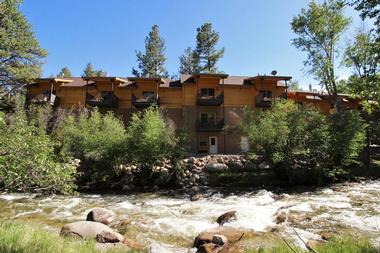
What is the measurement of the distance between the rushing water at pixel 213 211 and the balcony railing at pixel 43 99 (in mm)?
14550

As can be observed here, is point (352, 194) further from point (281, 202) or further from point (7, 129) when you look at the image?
point (7, 129)

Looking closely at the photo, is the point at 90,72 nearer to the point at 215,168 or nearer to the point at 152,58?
the point at 152,58

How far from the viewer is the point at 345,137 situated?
2050 centimetres

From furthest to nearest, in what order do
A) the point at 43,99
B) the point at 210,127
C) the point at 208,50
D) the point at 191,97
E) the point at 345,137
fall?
the point at 208,50 < the point at 191,97 < the point at 43,99 < the point at 210,127 < the point at 345,137

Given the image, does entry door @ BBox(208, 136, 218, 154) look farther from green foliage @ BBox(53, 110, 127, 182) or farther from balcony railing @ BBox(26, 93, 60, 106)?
balcony railing @ BBox(26, 93, 60, 106)

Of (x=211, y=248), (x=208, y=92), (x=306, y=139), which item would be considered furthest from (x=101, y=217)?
(x=208, y=92)

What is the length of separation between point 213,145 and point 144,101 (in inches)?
325

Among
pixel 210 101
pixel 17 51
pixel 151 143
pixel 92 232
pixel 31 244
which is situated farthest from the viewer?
pixel 210 101

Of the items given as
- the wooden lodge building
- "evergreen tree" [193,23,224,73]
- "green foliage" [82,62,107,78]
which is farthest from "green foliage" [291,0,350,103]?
"green foliage" [82,62,107,78]

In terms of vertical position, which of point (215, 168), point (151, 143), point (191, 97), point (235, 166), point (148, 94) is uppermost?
point (148, 94)

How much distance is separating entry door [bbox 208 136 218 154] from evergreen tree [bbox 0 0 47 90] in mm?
17716

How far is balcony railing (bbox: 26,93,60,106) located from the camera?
30188 millimetres

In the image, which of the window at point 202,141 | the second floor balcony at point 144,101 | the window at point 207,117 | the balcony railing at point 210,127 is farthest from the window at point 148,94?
the window at point 202,141

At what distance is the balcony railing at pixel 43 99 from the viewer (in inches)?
1188
